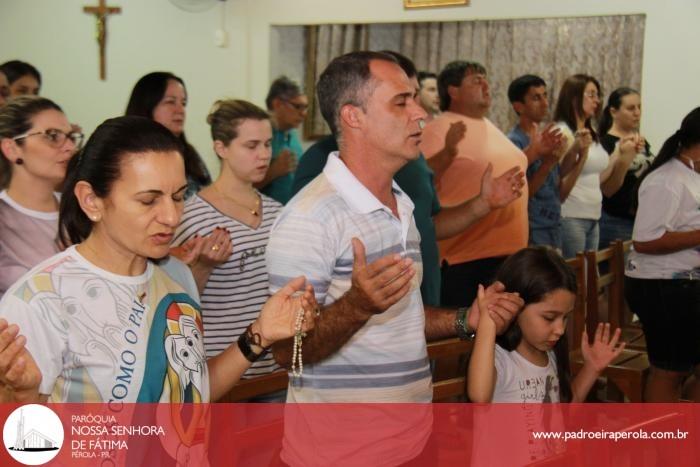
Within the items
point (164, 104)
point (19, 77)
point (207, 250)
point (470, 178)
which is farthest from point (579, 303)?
point (19, 77)

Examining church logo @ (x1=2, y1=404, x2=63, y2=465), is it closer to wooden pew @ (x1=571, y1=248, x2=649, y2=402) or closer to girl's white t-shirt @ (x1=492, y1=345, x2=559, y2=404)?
girl's white t-shirt @ (x1=492, y1=345, x2=559, y2=404)

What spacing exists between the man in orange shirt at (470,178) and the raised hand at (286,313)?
86.4 inches

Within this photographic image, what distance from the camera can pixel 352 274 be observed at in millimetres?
1628

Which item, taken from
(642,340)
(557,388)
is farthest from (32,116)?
(642,340)

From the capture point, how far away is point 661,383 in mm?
Answer: 3215

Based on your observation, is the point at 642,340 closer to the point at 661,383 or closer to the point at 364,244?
the point at 661,383

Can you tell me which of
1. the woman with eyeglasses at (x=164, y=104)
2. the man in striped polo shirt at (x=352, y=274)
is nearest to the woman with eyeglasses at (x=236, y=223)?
the woman with eyeglasses at (x=164, y=104)

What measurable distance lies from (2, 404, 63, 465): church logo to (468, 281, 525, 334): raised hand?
94cm

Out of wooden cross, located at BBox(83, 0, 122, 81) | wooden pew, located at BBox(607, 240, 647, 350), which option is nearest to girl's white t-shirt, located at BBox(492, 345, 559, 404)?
wooden pew, located at BBox(607, 240, 647, 350)

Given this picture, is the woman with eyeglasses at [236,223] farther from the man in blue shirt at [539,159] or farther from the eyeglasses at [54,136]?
the man in blue shirt at [539,159]

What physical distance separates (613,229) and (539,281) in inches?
73.8

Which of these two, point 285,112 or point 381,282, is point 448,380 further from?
point 285,112

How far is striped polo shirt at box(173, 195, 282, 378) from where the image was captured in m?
2.61

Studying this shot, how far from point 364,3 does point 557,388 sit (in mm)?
3494
